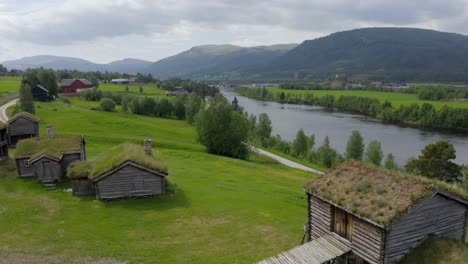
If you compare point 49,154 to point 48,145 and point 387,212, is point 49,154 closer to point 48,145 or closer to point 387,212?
point 48,145

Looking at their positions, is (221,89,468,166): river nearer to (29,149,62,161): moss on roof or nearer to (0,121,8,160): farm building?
(29,149,62,161): moss on roof

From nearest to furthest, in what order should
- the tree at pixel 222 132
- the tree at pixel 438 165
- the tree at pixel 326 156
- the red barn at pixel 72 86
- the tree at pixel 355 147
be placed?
the tree at pixel 438 165 < the tree at pixel 222 132 < the tree at pixel 326 156 < the tree at pixel 355 147 < the red barn at pixel 72 86

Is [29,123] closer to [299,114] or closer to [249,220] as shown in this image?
[249,220]

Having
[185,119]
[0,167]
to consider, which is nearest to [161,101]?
[185,119]

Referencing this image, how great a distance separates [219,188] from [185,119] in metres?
84.6

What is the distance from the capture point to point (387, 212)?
59.2ft

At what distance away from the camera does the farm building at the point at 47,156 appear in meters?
40.2

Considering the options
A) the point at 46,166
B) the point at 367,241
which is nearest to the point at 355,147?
the point at 46,166

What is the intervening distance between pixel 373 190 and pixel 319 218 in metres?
4.32

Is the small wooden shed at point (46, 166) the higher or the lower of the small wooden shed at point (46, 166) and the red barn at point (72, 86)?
the lower

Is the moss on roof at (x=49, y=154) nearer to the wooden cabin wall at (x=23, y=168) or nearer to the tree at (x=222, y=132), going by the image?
the wooden cabin wall at (x=23, y=168)

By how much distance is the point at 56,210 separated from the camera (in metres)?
32.0

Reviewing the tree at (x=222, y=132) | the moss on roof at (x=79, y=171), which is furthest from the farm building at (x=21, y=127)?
the tree at (x=222, y=132)

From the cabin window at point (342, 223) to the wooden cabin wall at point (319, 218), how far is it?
0.32 meters
